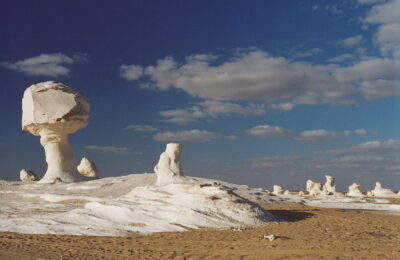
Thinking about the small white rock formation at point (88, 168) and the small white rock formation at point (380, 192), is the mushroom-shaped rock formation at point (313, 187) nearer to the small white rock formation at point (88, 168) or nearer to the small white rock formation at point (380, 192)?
the small white rock formation at point (380, 192)

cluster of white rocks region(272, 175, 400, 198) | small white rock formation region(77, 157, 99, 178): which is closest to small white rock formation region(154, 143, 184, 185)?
small white rock formation region(77, 157, 99, 178)

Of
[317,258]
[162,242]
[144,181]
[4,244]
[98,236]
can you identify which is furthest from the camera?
[144,181]

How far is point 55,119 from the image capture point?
91.1 feet

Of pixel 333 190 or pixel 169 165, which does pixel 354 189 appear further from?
pixel 169 165

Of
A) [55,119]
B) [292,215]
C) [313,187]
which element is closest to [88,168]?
[55,119]

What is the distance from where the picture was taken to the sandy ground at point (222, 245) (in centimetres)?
968

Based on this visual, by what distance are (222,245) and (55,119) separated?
65.6 feet

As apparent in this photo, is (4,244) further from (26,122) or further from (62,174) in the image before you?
(26,122)

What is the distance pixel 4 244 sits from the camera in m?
10.6

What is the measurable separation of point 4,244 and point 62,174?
17.2 m

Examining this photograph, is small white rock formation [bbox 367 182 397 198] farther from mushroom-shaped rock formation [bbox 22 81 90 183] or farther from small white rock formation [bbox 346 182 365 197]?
mushroom-shaped rock formation [bbox 22 81 90 183]

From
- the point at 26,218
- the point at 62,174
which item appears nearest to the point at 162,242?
the point at 26,218

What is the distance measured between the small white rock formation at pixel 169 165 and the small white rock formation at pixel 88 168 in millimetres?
13179

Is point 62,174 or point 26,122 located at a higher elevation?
point 26,122
